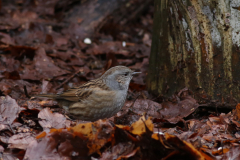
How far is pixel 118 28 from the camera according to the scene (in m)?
10.5

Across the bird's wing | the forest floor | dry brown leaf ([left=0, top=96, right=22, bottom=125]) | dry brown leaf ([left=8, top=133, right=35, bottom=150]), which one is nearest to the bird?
the bird's wing

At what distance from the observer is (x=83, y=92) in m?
5.49

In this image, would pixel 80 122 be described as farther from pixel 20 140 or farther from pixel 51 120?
pixel 20 140

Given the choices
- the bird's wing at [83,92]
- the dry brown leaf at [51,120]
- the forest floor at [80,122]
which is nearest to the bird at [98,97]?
the bird's wing at [83,92]

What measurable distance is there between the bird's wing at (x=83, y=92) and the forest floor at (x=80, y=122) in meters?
0.48

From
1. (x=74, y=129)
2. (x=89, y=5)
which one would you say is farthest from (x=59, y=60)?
(x=74, y=129)

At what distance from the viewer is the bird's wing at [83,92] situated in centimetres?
544

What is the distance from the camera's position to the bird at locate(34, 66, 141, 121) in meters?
5.15

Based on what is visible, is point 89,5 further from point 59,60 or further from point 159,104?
point 159,104

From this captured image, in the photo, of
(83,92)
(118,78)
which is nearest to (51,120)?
(83,92)

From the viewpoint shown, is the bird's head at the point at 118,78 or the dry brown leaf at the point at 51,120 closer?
the dry brown leaf at the point at 51,120

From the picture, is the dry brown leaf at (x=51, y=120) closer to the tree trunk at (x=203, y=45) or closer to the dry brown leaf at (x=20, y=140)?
the dry brown leaf at (x=20, y=140)

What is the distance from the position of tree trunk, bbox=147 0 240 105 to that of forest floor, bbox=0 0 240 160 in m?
0.30

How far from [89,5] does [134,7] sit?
1.64 metres
